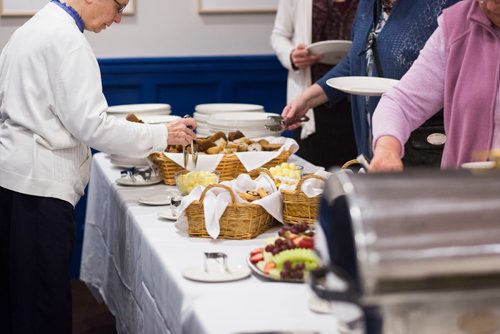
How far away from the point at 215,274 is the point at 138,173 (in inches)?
49.6

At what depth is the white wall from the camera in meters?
5.12

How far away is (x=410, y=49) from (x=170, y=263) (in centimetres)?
123

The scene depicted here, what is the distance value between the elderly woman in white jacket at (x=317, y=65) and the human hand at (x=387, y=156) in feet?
6.39

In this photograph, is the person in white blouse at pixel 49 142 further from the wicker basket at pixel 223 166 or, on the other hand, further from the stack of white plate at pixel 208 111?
the stack of white plate at pixel 208 111

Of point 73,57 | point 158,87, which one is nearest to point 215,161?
point 73,57

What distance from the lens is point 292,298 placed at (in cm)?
193

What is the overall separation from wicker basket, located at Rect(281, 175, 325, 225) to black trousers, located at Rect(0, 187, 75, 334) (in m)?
0.78

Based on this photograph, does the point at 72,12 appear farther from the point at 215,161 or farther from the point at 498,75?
the point at 498,75

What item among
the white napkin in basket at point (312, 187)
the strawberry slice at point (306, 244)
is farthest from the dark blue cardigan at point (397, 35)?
Result: the strawberry slice at point (306, 244)

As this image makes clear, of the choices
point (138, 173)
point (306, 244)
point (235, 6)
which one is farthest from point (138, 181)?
point (235, 6)

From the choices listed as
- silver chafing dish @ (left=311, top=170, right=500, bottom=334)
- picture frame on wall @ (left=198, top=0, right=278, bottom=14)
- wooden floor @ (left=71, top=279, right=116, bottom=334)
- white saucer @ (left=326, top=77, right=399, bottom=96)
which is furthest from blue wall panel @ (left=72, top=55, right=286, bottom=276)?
silver chafing dish @ (left=311, top=170, right=500, bottom=334)

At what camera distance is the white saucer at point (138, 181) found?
3.23m

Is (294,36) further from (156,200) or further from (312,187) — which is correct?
(312,187)

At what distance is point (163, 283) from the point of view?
2.22 metres
